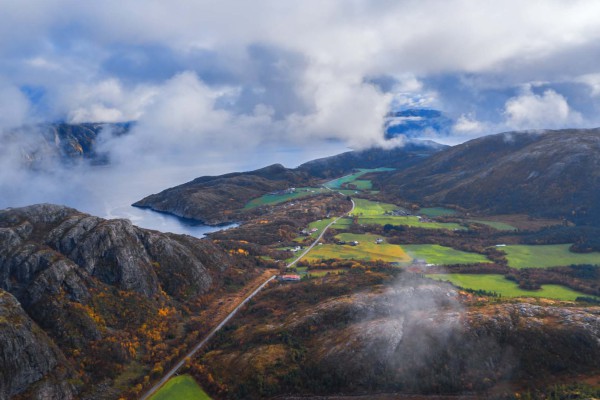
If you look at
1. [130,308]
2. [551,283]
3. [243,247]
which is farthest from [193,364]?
[551,283]

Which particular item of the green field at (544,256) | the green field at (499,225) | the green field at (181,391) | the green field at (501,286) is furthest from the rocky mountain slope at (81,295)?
the green field at (499,225)

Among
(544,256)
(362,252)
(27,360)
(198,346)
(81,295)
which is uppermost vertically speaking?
(81,295)

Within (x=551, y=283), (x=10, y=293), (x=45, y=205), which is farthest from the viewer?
(x=551, y=283)

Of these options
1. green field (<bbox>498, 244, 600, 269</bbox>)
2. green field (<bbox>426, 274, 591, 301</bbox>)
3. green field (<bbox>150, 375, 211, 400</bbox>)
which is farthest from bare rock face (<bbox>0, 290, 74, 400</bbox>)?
green field (<bbox>498, 244, 600, 269</bbox>)

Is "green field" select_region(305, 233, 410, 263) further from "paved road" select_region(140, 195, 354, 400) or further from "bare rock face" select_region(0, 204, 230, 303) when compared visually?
"bare rock face" select_region(0, 204, 230, 303)

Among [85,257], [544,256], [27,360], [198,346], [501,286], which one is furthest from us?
[544,256]

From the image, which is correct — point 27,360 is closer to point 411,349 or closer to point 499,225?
point 411,349

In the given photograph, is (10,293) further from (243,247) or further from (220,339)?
(243,247)

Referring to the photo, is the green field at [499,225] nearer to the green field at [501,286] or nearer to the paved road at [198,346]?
the green field at [501,286]

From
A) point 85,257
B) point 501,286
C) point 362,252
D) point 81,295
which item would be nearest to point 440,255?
point 362,252
